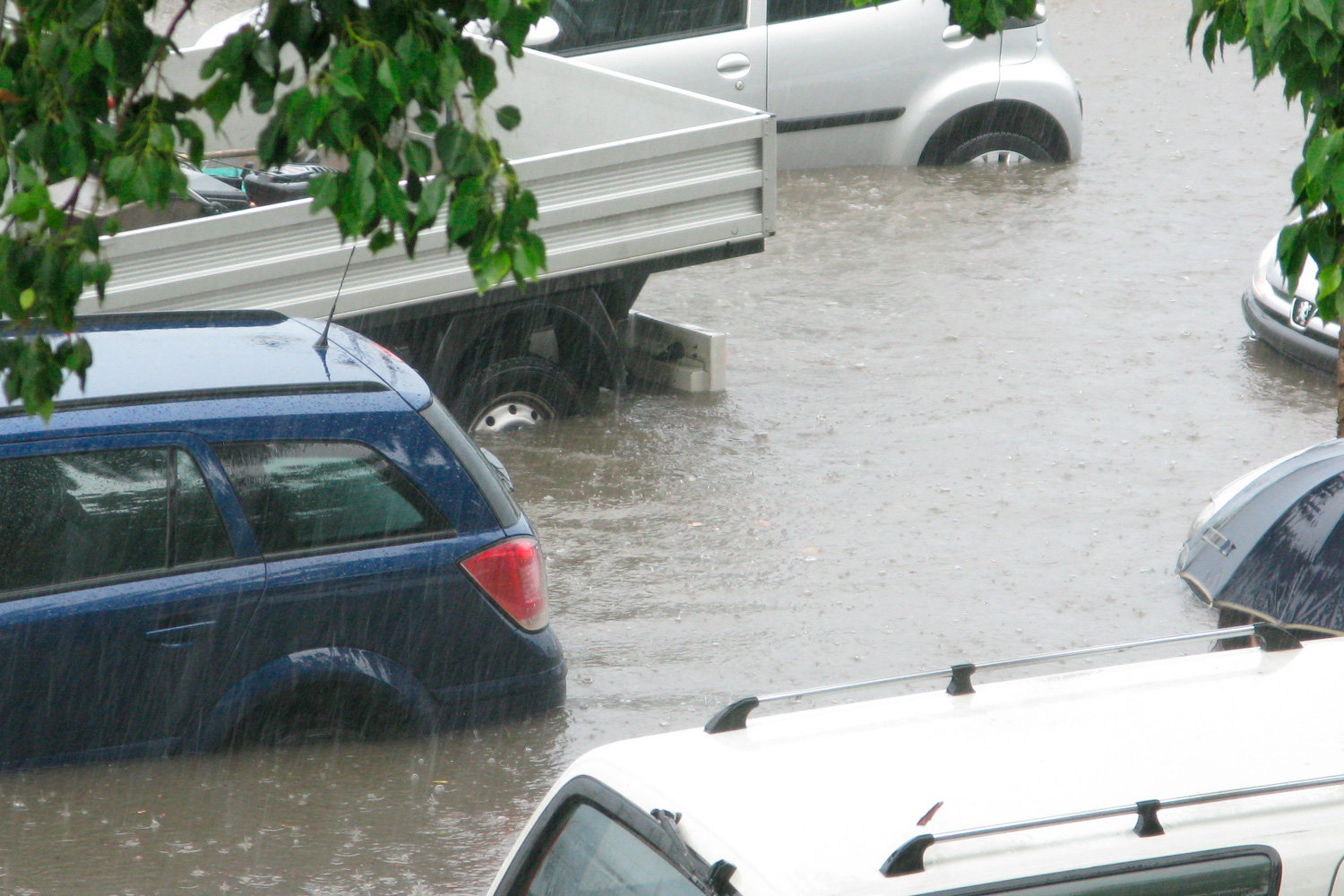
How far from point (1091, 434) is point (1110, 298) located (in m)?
2.86

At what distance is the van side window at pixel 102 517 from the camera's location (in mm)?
4992

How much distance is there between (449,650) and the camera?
5445 mm

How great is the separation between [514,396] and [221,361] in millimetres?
3525

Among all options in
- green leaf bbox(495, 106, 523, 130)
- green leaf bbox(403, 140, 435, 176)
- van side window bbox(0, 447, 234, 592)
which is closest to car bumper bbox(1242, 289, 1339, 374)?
van side window bbox(0, 447, 234, 592)

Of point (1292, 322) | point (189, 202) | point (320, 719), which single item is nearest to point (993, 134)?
point (1292, 322)

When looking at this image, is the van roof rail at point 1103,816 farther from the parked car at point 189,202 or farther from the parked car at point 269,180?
the parked car at point 269,180

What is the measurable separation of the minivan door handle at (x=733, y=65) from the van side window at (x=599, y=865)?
10.9 m

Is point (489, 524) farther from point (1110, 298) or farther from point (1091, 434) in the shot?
point (1110, 298)

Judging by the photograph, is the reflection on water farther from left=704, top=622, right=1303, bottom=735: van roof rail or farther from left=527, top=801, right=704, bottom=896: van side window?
left=704, top=622, right=1303, bottom=735: van roof rail

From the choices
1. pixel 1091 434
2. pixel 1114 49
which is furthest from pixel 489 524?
pixel 1114 49

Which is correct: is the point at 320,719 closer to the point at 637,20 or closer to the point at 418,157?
the point at 418,157

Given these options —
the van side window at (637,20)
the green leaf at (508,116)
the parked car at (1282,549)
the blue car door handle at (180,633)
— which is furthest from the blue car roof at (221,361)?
the van side window at (637,20)

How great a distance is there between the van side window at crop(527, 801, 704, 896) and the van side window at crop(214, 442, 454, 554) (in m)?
2.56

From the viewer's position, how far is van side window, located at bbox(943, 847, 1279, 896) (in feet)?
7.97
